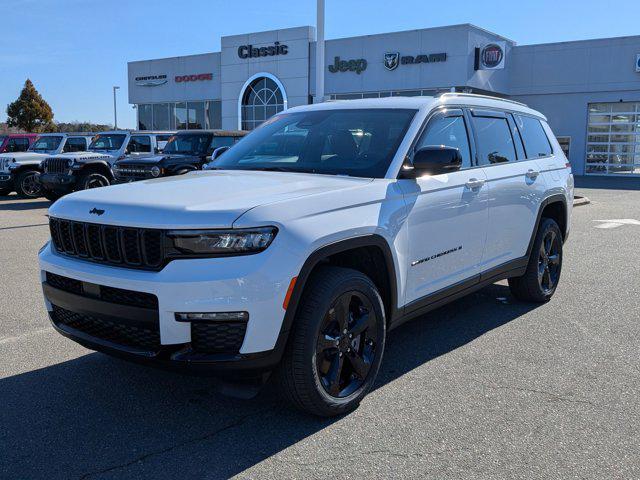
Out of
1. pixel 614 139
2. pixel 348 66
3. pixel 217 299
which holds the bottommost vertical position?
pixel 217 299

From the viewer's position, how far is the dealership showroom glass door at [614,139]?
30172mm

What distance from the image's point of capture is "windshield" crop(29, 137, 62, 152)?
743 inches

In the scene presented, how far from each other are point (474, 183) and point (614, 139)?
29399 mm

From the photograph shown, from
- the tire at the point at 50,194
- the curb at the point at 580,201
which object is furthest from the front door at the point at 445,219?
the tire at the point at 50,194

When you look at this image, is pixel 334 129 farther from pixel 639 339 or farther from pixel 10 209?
pixel 10 209

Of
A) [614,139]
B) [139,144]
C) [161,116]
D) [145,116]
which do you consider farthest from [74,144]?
[614,139]

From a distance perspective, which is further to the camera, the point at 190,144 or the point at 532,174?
the point at 190,144

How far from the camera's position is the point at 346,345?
3.66m

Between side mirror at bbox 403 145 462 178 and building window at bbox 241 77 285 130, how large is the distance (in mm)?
31834

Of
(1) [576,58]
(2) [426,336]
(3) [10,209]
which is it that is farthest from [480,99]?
(1) [576,58]

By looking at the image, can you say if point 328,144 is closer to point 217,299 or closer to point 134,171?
point 217,299

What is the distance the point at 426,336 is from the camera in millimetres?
5164

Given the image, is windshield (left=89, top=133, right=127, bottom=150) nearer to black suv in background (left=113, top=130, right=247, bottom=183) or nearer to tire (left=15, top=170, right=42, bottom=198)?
tire (left=15, top=170, right=42, bottom=198)

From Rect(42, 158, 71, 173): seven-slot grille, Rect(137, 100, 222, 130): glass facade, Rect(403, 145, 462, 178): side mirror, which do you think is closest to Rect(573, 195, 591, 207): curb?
Rect(42, 158, 71, 173): seven-slot grille
